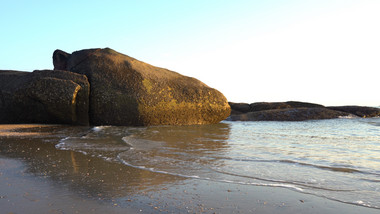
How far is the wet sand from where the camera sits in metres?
1.95

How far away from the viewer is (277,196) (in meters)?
2.27

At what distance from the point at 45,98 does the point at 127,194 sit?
655 cm

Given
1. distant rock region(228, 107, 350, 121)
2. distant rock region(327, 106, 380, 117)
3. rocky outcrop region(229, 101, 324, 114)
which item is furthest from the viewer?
rocky outcrop region(229, 101, 324, 114)

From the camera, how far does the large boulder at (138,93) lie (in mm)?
8430

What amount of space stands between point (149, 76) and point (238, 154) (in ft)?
18.7

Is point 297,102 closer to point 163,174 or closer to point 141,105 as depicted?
point 141,105

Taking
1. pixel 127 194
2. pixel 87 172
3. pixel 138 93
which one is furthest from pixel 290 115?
pixel 127 194

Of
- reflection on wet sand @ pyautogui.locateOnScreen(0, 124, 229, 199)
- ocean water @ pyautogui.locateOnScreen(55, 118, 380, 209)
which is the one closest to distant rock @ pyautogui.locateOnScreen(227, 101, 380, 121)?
ocean water @ pyautogui.locateOnScreen(55, 118, 380, 209)

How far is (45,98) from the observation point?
308 inches

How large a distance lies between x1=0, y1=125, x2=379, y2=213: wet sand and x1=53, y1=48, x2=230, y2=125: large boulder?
17.3 feet

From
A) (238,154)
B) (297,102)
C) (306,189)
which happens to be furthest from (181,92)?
(297,102)

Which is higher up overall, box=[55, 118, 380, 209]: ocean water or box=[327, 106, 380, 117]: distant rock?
box=[327, 106, 380, 117]: distant rock

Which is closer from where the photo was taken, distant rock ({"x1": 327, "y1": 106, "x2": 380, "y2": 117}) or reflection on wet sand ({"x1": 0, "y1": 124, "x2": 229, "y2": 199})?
reflection on wet sand ({"x1": 0, "y1": 124, "x2": 229, "y2": 199})

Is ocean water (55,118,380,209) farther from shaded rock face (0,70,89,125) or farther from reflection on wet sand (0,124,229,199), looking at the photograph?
shaded rock face (0,70,89,125)
